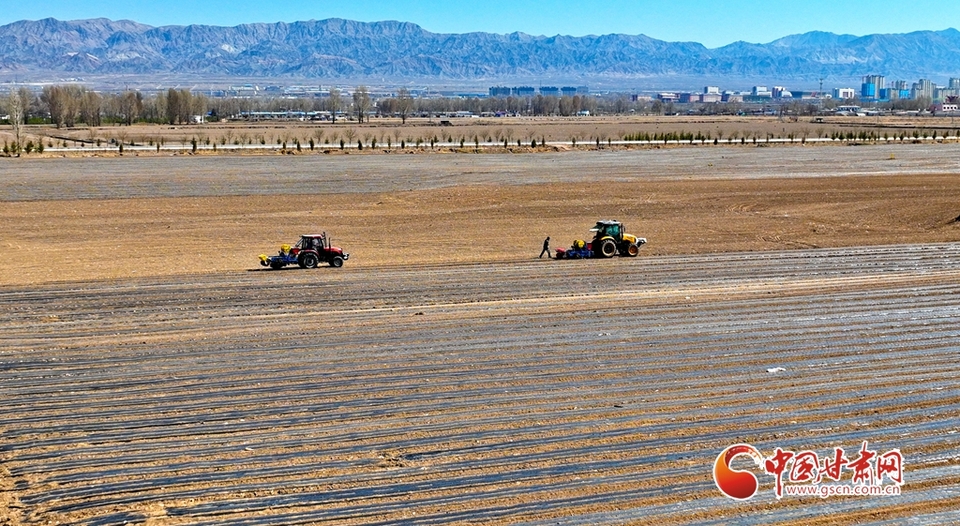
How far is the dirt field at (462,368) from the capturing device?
12.5 m

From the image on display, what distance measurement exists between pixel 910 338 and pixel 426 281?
11.4m

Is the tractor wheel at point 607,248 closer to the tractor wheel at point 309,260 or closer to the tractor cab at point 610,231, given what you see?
the tractor cab at point 610,231

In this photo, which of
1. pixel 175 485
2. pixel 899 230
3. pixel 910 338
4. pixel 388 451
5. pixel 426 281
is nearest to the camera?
pixel 175 485

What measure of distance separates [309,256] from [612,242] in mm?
8578

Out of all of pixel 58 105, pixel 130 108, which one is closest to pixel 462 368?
pixel 58 105

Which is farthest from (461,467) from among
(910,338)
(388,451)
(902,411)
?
(910,338)

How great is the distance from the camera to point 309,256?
26953 mm

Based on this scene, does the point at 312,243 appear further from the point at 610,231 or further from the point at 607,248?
the point at 610,231

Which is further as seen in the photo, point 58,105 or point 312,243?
point 58,105

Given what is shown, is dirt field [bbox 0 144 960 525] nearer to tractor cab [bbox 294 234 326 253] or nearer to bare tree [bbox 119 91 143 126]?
tractor cab [bbox 294 234 326 253]

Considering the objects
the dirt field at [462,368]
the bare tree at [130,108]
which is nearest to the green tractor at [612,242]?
the dirt field at [462,368]

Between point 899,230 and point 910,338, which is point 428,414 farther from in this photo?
point 899,230

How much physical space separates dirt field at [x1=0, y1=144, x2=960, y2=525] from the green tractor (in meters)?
0.55

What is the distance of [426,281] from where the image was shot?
25.3 metres
